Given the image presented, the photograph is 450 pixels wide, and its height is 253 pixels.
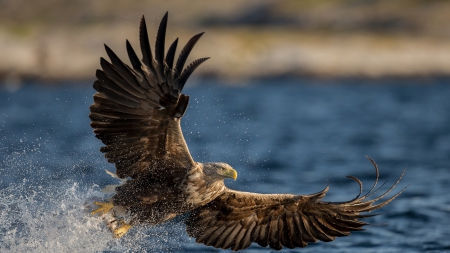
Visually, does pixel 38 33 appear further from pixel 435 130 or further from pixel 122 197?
pixel 122 197

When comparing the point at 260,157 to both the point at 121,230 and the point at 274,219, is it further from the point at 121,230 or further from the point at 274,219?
the point at 121,230

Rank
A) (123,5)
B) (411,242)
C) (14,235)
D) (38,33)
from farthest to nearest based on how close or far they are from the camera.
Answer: (123,5), (38,33), (411,242), (14,235)

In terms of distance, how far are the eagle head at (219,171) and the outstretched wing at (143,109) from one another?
0.21 meters

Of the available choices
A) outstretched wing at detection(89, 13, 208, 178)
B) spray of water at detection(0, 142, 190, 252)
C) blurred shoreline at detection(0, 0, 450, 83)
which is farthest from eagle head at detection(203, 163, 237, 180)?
blurred shoreline at detection(0, 0, 450, 83)

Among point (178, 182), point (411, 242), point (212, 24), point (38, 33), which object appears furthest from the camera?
point (212, 24)

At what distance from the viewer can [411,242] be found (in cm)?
894

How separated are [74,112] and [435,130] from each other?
15480 millimetres

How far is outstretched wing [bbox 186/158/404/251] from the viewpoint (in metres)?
7.61

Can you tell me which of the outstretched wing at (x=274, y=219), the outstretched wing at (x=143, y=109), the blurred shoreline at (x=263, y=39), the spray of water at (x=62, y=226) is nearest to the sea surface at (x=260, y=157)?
the spray of water at (x=62, y=226)

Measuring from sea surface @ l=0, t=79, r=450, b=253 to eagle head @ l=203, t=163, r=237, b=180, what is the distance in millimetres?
1256

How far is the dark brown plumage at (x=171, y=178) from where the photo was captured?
21.3 ft

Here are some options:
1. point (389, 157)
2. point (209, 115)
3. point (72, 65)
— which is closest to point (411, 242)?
point (389, 157)

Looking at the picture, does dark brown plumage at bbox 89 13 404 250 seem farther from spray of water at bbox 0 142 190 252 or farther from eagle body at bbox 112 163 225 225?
spray of water at bbox 0 142 190 252

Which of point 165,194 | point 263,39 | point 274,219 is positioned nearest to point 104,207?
point 165,194
